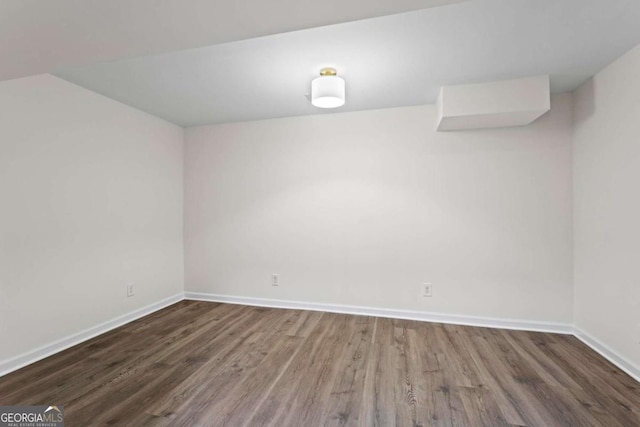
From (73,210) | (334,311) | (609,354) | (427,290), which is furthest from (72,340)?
(609,354)

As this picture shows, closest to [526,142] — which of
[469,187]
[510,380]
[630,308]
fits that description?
[469,187]

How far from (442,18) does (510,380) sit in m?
2.46

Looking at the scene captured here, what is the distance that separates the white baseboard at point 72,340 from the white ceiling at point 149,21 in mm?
2195

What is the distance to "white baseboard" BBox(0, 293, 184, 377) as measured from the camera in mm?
2074

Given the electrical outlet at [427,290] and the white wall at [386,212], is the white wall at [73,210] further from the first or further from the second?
the electrical outlet at [427,290]

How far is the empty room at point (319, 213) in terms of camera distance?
162cm

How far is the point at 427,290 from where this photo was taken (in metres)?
3.05

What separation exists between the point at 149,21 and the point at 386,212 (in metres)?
2.65

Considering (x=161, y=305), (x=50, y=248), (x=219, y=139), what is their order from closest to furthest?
1. (x=50, y=248)
2. (x=161, y=305)
3. (x=219, y=139)

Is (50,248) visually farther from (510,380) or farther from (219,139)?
(510,380)

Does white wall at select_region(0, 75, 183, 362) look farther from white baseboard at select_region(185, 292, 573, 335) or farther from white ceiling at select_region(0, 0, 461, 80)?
white ceiling at select_region(0, 0, 461, 80)

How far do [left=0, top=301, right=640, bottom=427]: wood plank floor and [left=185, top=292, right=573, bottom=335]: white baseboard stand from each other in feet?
0.40

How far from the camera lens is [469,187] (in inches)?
115

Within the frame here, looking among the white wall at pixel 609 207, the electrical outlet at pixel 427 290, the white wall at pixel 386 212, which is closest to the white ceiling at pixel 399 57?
the white wall at pixel 609 207
